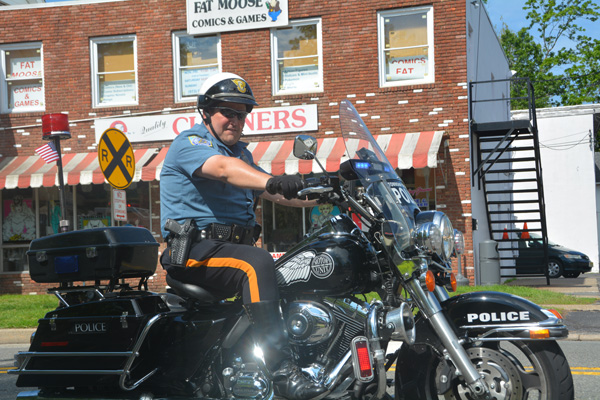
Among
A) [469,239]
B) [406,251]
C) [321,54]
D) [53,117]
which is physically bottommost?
[469,239]

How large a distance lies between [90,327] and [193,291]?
75cm

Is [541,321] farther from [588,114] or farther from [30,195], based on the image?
[588,114]

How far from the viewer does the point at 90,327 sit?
407cm

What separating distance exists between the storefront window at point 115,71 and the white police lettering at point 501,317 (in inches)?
579

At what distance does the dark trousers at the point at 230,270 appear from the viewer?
363cm

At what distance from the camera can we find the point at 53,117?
10328mm

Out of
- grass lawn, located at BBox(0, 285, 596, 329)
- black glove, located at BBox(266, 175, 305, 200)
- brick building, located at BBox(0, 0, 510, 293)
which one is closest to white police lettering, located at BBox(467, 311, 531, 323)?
black glove, located at BBox(266, 175, 305, 200)

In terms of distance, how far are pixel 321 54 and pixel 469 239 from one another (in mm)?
5494

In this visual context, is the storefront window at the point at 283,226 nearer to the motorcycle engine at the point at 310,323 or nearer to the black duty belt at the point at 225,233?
the black duty belt at the point at 225,233

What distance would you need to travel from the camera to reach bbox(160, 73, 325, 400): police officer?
3.55 metres

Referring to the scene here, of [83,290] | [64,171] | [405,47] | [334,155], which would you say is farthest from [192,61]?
[83,290]

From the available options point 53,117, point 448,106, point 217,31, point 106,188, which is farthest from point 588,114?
point 53,117

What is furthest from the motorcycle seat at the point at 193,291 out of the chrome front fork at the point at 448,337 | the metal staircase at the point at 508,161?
the metal staircase at the point at 508,161

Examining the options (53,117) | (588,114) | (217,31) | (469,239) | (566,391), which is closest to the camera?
(566,391)
